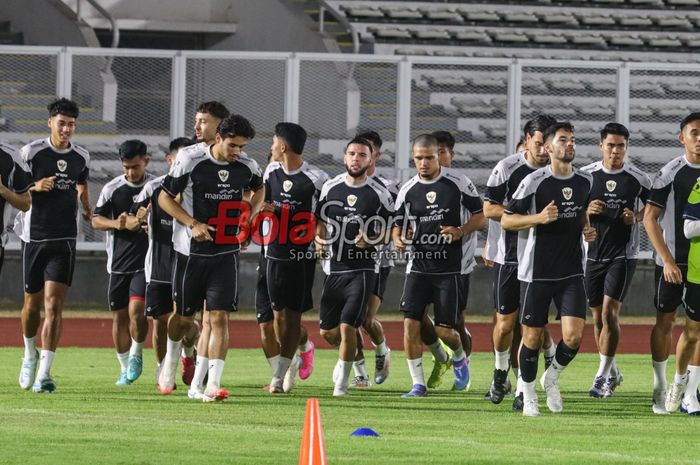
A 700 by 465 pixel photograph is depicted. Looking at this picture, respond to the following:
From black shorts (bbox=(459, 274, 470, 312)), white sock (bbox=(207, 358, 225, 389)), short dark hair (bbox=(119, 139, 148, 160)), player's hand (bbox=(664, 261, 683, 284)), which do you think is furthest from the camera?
short dark hair (bbox=(119, 139, 148, 160))

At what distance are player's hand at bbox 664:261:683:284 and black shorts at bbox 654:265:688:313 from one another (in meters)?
0.31

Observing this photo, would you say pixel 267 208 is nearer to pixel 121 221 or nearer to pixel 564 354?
pixel 121 221

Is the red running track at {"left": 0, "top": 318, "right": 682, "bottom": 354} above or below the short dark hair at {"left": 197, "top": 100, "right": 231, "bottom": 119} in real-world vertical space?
below

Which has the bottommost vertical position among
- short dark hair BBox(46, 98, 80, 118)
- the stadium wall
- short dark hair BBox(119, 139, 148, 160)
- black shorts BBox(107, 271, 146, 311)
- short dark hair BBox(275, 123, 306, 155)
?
the stadium wall

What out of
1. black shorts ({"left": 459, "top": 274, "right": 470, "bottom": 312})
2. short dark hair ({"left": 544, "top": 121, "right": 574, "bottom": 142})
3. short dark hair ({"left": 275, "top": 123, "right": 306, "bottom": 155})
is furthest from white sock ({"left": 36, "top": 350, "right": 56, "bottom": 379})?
short dark hair ({"left": 544, "top": 121, "right": 574, "bottom": 142})

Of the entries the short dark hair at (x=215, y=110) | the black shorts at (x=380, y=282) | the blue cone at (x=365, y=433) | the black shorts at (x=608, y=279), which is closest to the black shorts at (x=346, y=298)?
the short dark hair at (x=215, y=110)

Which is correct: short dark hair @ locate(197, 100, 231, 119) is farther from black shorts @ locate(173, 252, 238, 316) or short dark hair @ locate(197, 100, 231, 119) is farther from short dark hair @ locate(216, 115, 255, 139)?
black shorts @ locate(173, 252, 238, 316)

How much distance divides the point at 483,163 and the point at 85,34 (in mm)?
8193

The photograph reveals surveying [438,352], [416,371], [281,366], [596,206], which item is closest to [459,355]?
[438,352]

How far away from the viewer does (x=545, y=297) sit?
37.3ft

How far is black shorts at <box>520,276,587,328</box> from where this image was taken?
11.3 meters

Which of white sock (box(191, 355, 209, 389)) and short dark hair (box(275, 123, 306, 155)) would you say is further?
short dark hair (box(275, 123, 306, 155))

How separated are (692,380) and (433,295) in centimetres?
246

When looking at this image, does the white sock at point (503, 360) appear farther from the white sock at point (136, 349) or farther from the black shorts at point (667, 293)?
the white sock at point (136, 349)
